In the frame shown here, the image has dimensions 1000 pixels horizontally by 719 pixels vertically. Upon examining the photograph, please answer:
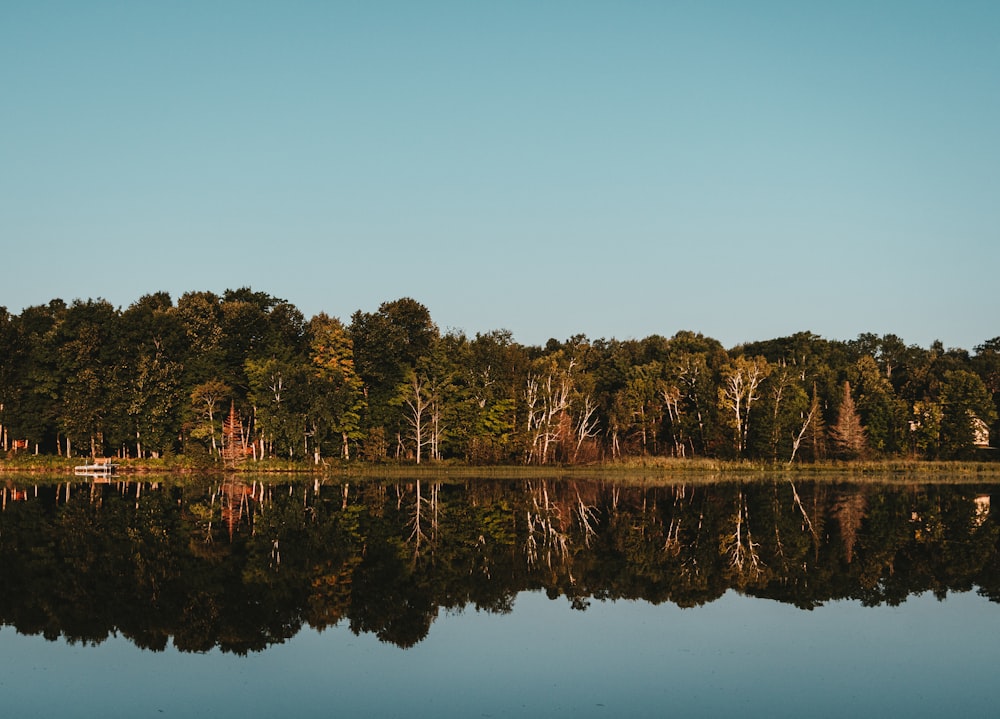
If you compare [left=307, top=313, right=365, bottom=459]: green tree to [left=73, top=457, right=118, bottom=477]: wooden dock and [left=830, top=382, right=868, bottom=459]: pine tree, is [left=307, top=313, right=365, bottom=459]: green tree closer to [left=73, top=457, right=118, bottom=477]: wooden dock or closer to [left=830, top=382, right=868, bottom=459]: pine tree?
[left=73, top=457, right=118, bottom=477]: wooden dock

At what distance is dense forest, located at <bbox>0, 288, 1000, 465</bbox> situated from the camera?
7656cm

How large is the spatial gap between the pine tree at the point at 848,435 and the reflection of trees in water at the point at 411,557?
39146mm

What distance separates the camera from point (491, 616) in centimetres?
2128

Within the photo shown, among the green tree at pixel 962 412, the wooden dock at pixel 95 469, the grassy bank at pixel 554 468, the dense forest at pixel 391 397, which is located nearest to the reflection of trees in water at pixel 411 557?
the wooden dock at pixel 95 469

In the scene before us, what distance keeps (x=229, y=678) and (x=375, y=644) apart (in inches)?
128

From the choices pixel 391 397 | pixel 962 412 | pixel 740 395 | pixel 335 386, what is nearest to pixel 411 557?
pixel 335 386

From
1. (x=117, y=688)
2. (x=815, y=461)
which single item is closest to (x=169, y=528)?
(x=117, y=688)

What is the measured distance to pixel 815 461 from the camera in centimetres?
8894

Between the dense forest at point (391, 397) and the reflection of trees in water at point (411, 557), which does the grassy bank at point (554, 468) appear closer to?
the dense forest at point (391, 397)

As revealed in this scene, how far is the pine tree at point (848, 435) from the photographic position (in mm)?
88688

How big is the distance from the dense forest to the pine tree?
0.19m

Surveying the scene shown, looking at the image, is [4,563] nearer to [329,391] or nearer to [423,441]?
[329,391]

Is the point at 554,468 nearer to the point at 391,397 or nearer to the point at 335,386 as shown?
the point at 391,397

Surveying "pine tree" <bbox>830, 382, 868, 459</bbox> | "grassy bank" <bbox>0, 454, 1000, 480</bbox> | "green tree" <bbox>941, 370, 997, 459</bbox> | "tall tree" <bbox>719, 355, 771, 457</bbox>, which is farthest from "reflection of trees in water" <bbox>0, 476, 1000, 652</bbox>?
"green tree" <bbox>941, 370, 997, 459</bbox>
